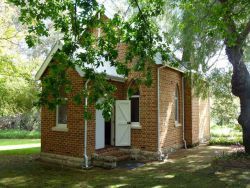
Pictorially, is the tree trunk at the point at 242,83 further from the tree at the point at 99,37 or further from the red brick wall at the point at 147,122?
the red brick wall at the point at 147,122

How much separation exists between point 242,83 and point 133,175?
6.39 meters

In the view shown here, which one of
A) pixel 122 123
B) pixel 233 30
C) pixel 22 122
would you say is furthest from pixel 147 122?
pixel 22 122

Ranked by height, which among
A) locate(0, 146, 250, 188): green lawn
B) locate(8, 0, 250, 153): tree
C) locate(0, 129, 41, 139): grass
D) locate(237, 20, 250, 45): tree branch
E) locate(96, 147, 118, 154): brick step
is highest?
locate(237, 20, 250, 45): tree branch

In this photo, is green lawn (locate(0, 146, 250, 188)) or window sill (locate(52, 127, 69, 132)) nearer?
green lawn (locate(0, 146, 250, 188))

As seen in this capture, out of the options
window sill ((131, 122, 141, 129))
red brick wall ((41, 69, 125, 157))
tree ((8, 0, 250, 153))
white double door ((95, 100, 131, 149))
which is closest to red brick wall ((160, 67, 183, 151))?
window sill ((131, 122, 141, 129))

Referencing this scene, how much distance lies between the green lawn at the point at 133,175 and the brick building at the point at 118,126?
2.70ft

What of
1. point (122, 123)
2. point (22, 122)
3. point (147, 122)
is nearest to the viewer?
point (147, 122)

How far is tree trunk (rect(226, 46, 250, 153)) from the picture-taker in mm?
13203

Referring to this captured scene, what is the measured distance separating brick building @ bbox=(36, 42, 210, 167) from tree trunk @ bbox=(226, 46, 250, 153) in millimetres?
3297

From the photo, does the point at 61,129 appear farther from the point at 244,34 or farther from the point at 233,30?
the point at 244,34

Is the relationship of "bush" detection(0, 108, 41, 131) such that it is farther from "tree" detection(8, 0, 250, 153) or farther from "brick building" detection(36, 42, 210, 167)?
"tree" detection(8, 0, 250, 153)

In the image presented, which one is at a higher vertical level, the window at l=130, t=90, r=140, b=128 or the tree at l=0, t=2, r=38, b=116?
the tree at l=0, t=2, r=38, b=116

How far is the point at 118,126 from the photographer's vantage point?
15102 mm

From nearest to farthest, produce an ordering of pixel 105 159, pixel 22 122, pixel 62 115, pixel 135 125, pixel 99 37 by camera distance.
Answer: pixel 99 37, pixel 105 159, pixel 62 115, pixel 135 125, pixel 22 122
